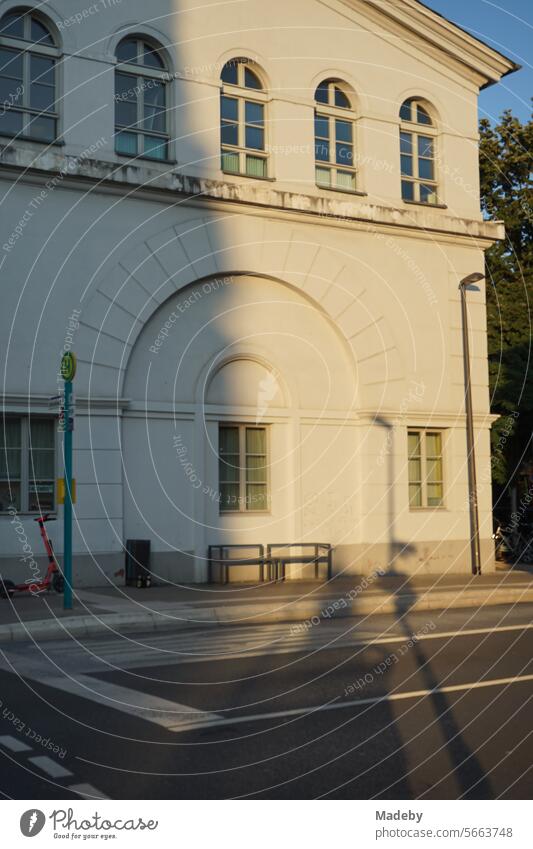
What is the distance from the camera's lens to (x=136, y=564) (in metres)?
19.7

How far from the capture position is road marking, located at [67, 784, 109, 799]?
6365 millimetres

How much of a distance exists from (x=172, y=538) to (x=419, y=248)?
8956mm

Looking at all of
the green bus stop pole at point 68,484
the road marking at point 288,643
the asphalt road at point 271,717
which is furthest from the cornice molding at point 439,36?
the asphalt road at point 271,717

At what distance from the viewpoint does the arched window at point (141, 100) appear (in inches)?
812

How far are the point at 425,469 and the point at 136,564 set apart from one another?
7674 millimetres

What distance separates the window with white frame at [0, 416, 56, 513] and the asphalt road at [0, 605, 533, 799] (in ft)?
19.0

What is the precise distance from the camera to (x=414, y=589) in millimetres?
20062

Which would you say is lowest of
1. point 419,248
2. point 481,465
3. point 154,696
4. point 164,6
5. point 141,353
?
point 154,696

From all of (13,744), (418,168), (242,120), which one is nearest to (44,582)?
(13,744)

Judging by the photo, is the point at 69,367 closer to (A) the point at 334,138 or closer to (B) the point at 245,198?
(B) the point at 245,198

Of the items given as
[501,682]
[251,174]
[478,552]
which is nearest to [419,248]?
[251,174]
